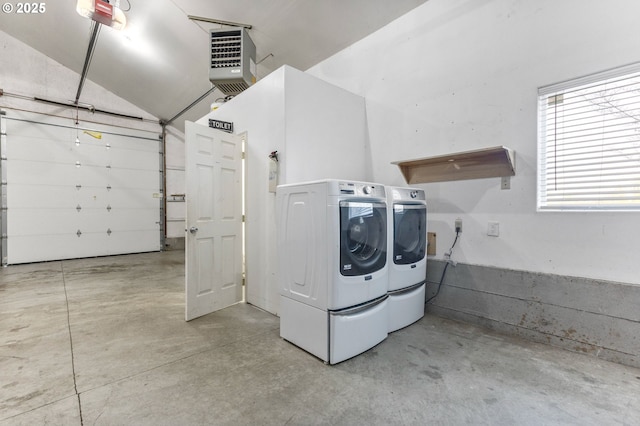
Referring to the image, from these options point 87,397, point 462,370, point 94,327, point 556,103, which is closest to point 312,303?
point 462,370

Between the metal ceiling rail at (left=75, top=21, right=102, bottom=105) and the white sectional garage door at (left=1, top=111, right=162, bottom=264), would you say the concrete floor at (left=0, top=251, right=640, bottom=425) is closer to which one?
the white sectional garage door at (left=1, top=111, right=162, bottom=264)

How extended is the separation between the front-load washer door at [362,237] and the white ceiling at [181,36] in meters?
2.49

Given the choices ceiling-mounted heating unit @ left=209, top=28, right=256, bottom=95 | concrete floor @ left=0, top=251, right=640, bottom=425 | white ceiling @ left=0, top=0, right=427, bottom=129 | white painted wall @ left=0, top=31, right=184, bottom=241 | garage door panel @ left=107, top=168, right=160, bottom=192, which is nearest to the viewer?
concrete floor @ left=0, top=251, right=640, bottom=425

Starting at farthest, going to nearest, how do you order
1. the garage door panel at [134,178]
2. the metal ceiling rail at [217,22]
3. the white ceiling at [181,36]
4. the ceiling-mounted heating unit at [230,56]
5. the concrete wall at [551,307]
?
the garage door panel at [134,178] < the metal ceiling rail at [217,22] < the ceiling-mounted heating unit at [230,56] < the white ceiling at [181,36] < the concrete wall at [551,307]

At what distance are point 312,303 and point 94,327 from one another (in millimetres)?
2223

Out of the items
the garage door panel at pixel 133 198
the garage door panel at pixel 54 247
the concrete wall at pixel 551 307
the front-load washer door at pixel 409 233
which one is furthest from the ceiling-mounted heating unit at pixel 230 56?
the garage door panel at pixel 54 247

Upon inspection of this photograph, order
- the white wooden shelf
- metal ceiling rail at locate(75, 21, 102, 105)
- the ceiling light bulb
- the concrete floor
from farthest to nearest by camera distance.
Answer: metal ceiling rail at locate(75, 21, 102, 105) → the ceiling light bulb → the white wooden shelf → the concrete floor

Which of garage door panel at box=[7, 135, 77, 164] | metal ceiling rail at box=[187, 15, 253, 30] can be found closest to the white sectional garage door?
garage door panel at box=[7, 135, 77, 164]

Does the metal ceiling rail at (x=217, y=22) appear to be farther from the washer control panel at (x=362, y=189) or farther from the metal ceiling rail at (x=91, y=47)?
the washer control panel at (x=362, y=189)

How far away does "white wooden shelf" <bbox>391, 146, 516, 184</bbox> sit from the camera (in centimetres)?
240

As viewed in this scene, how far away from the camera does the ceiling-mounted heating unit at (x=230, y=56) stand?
3.29 metres

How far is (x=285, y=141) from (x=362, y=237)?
1.33m

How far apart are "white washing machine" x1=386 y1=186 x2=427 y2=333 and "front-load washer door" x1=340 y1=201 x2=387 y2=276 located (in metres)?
0.18

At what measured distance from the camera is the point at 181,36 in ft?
13.2
